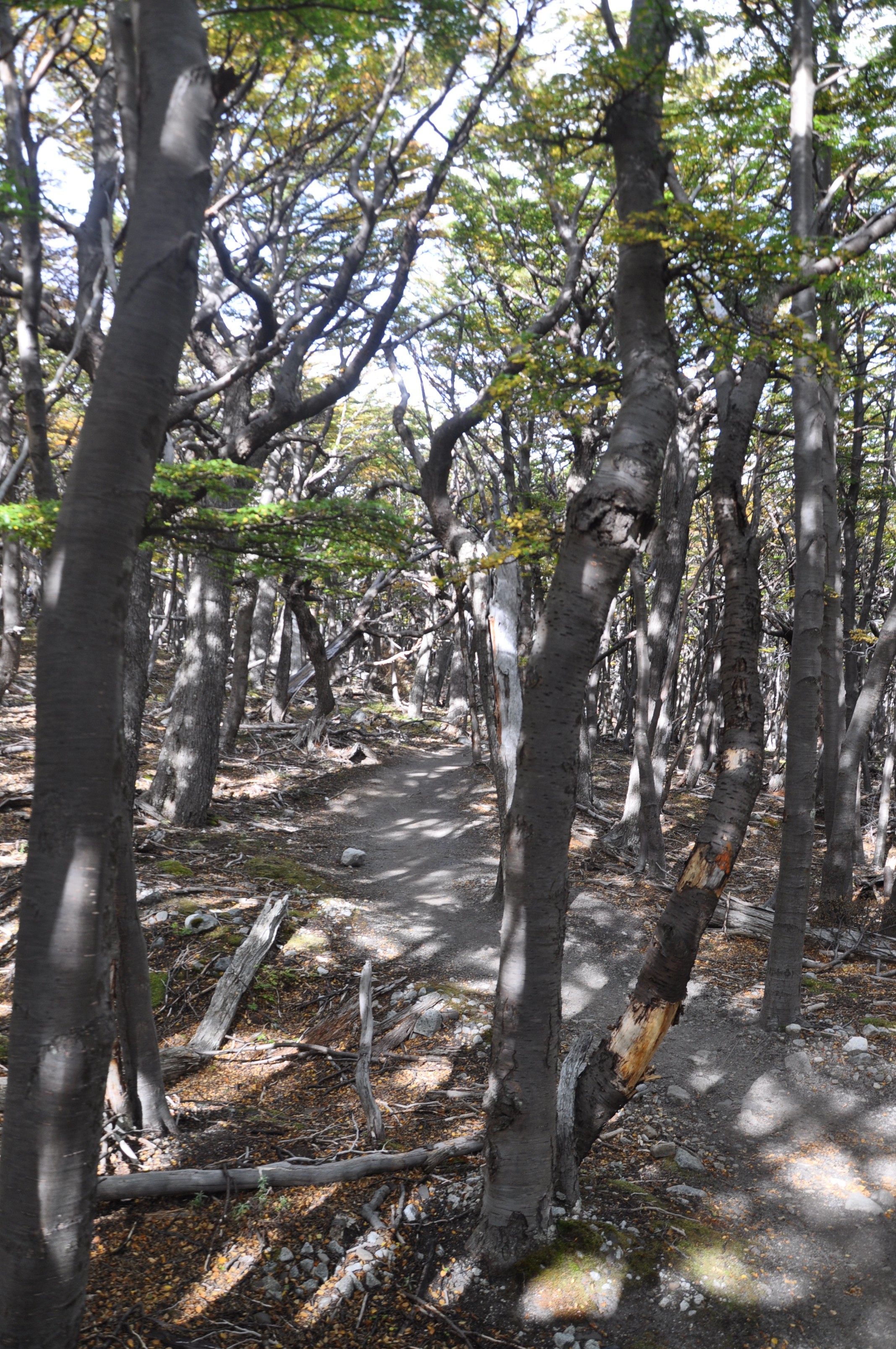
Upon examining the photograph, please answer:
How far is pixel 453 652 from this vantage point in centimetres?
3169

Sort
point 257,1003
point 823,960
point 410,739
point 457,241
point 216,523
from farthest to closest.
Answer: point 410,739
point 457,241
point 823,960
point 257,1003
point 216,523

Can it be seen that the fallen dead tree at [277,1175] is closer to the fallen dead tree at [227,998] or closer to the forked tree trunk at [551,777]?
the forked tree trunk at [551,777]

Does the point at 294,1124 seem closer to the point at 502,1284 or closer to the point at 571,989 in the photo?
the point at 502,1284

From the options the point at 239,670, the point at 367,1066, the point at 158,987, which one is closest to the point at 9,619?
the point at 239,670

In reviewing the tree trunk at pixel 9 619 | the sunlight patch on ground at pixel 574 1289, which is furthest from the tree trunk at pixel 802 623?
the tree trunk at pixel 9 619

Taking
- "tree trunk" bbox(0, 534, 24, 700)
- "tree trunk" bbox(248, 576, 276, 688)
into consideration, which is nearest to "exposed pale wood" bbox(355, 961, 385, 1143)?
"tree trunk" bbox(0, 534, 24, 700)

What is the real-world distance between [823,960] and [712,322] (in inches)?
280

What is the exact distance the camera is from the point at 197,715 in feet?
34.8

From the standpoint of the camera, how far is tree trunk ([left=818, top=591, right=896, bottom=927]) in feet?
29.3

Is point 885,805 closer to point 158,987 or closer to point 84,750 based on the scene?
point 158,987

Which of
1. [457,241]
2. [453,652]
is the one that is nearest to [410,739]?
[453,652]

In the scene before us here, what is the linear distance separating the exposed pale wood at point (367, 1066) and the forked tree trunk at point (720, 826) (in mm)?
1378

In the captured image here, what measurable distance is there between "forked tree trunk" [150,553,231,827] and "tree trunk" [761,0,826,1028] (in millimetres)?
7127

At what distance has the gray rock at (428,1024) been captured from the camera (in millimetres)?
6363
